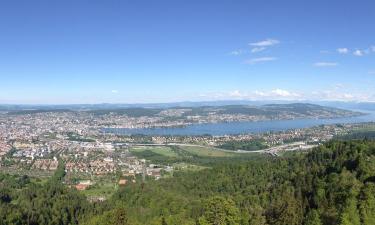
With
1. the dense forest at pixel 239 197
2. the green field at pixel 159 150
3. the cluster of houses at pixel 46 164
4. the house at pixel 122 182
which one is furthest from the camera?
the green field at pixel 159 150

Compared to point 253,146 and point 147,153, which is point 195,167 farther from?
point 253,146

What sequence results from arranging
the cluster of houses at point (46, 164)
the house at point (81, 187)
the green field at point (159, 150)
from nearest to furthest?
the house at point (81, 187) → the cluster of houses at point (46, 164) → the green field at point (159, 150)

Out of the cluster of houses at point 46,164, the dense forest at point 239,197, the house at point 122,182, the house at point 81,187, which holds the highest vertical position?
the dense forest at point 239,197

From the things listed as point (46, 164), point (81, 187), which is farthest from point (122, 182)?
point (46, 164)

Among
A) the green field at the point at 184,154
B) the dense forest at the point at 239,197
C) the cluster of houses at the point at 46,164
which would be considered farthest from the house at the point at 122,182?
the cluster of houses at the point at 46,164

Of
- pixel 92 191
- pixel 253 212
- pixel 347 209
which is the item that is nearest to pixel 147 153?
pixel 92 191

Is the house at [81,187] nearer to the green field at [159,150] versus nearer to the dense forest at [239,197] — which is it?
the dense forest at [239,197]

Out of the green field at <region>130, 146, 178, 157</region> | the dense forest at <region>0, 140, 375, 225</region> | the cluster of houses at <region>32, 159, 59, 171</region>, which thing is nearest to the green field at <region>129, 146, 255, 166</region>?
the green field at <region>130, 146, 178, 157</region>

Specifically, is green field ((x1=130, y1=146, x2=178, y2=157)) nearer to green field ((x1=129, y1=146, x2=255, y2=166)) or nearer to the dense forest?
green field ((x1=129, y1=146, x2=255, y2=166))
